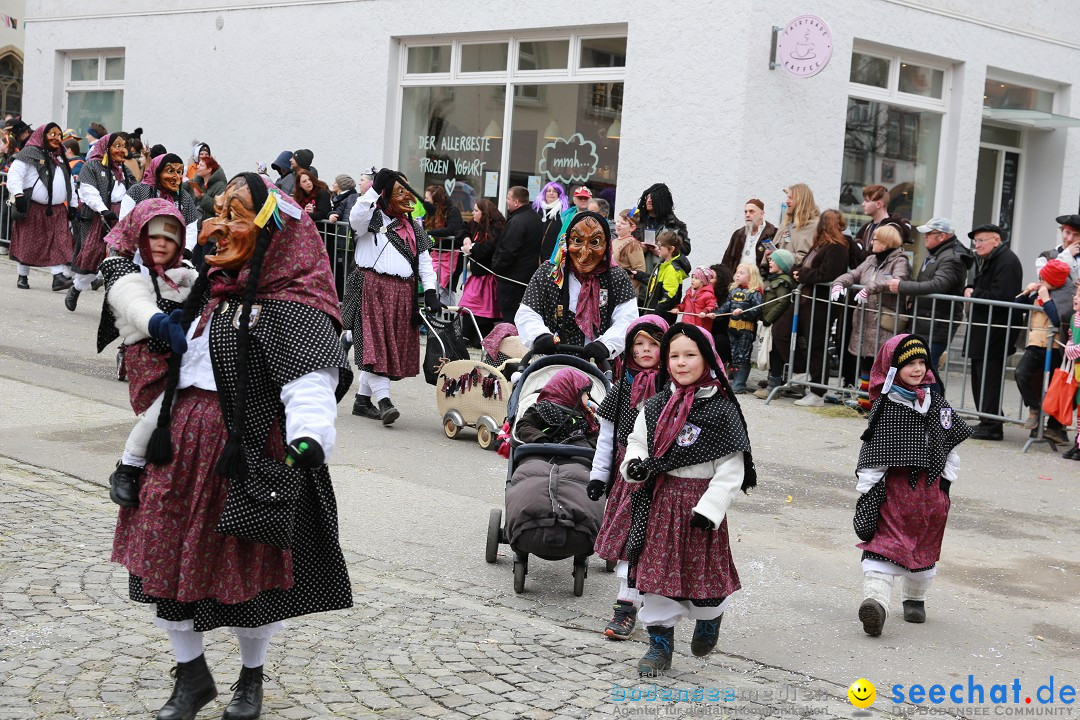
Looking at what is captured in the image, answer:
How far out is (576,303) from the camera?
7.51 metres

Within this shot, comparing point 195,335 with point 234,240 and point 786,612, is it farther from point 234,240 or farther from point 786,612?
point 786,612

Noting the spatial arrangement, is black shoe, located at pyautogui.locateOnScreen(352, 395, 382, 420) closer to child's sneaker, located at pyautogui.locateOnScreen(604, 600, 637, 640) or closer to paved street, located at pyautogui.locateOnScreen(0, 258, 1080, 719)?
paved street, located at pyautogui.locateOnScreen(0, 258, 1080, 719)

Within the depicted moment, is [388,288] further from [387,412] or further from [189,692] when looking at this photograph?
[189,692]

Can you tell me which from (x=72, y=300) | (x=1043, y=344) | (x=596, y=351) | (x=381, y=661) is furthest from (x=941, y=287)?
(x=72, y=300)

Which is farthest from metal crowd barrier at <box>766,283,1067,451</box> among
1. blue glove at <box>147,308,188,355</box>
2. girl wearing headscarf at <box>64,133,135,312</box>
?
blue glove at <box>147,308,188,355</box>

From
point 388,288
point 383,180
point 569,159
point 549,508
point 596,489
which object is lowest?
point 549,508

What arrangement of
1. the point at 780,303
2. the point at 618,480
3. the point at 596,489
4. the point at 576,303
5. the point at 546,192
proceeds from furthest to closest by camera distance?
the point at 546,192 < the point at 780,303 < the point at 576,303 < the point at 618,480 < the point at 596,489

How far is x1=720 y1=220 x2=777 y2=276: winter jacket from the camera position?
13.6 m

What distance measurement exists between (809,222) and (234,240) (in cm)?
977

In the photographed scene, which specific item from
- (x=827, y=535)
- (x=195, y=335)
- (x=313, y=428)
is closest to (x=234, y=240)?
(x=195, y=335)

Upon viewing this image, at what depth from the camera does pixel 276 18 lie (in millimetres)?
19703

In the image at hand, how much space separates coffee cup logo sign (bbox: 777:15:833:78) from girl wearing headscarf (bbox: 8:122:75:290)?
8.78m

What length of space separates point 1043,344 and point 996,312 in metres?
0.64

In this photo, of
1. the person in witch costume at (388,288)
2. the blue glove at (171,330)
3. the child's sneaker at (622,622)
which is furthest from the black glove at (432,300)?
the blue glove at (171,330)
